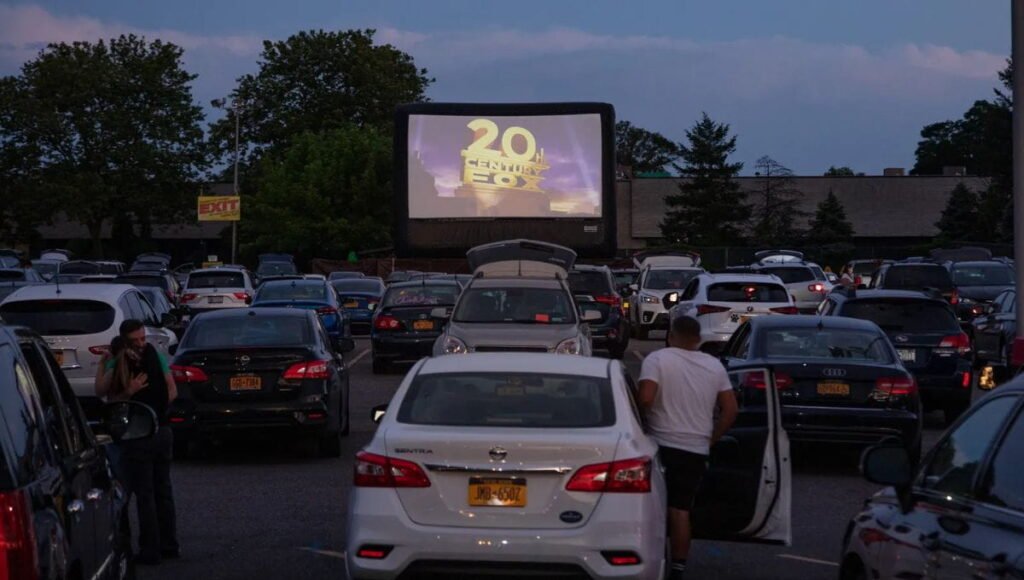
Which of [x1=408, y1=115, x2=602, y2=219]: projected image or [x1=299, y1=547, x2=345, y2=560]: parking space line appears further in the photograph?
[x1=408, y1=115, x2=602, y2=219]: projected image

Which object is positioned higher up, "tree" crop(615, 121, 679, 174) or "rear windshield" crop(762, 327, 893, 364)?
"tree" crop(615, 121, 679, 174)

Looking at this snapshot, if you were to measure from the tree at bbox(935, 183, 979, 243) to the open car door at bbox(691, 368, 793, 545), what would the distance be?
75.3m

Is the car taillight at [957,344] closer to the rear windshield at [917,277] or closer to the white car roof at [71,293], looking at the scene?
the white car roof at [71,293]

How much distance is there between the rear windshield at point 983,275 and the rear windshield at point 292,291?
48.1 feet

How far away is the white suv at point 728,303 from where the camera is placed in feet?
89.6

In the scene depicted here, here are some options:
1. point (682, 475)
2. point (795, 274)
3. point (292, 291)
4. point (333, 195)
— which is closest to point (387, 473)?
point (682, 475)

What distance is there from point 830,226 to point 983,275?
152ft

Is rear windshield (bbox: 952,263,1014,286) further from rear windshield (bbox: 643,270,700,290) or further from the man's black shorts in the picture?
the man's black shorts

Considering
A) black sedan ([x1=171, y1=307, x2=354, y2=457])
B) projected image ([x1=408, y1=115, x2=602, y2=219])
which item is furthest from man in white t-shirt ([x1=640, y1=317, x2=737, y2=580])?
projected image ([x1=408, y1=115, x2=602, y2=219])

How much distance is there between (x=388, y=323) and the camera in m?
26.8

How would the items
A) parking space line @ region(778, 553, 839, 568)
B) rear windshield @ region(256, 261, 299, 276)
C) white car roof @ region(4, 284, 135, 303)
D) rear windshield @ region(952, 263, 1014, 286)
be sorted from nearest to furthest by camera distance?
parking space line @ region(778, 553, 839, 568) < white car roof @ region(4, 284, 135, 303) < rear windshield @ region(952, 263, 1014, 286) < rear windshield @ region(256, 261, 299, 276)

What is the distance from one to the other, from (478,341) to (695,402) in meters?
9.90

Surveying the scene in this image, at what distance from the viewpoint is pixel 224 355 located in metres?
15.9

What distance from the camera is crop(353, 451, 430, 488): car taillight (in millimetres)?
8125
